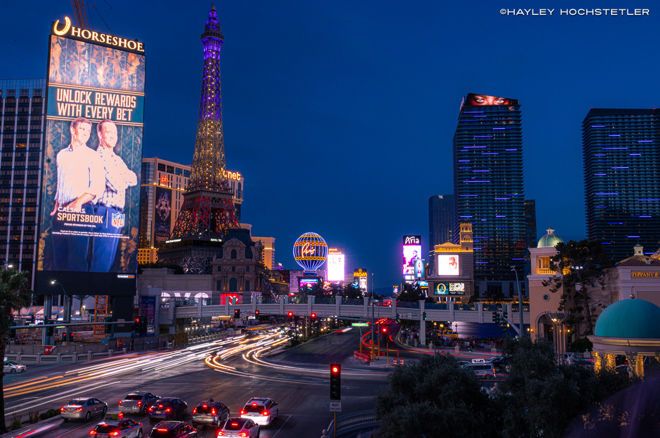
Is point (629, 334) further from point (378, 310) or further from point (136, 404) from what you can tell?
point (378, 310)

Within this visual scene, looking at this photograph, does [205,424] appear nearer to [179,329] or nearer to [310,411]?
[310,411]

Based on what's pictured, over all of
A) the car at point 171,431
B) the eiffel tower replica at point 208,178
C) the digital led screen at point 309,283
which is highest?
the eiffel tower replica at point 208,178

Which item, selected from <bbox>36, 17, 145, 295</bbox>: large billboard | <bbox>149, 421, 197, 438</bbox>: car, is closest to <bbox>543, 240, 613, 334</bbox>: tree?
<bbox>149, 421, 197, 438</bbox>: car

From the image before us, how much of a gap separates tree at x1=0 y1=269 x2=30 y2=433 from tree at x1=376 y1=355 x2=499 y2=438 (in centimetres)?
1942

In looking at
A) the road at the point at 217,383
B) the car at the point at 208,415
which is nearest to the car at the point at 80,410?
the road at the point at 217,383

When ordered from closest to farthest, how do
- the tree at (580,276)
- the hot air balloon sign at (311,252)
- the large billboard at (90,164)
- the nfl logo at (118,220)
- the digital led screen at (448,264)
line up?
the tree at (580,276) < the large billboard at (90,164) < the nfl logo at (118,220) < the hot air balloon sign at (311,252) < the digital led screen at (448,264)

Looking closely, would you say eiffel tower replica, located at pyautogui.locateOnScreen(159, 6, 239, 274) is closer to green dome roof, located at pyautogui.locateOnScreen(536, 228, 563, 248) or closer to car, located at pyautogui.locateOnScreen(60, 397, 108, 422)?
green dome roof, located at pyautogui.locateOnScreen(536, 228, 563, 248)

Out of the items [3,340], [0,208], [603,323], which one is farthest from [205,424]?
[0,208]

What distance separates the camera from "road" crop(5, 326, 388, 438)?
3466 cm

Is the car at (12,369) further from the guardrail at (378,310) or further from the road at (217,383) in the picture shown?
the guardrail at (378,310)

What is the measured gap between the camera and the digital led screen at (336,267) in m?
184

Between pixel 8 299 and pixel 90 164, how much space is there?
53413 millimetres

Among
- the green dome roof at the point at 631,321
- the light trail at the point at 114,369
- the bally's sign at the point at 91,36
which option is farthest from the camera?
the bally's sign at the point at 91,36

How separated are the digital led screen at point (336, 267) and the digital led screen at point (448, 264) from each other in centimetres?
2992
